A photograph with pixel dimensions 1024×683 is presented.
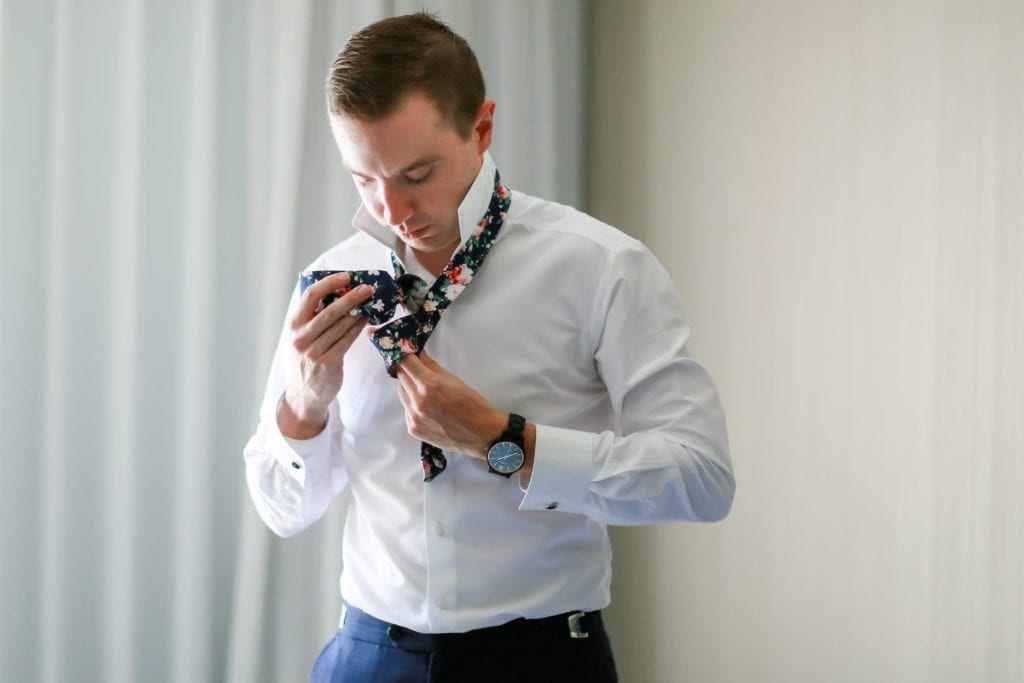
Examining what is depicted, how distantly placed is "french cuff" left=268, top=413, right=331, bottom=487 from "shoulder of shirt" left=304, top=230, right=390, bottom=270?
30 centimetres

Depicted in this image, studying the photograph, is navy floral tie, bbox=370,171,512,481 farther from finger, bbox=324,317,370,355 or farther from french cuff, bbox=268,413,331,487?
french cuff, bbox=268,413,331,487

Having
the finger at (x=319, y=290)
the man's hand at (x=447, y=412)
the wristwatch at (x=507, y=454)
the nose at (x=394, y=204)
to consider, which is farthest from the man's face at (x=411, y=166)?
the wristwatch at (x=507, y=454)

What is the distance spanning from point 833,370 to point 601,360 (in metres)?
0.88

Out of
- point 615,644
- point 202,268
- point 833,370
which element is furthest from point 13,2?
point 615,644

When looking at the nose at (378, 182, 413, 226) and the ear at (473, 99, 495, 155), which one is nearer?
the nose at (378, 182, 413, 226)

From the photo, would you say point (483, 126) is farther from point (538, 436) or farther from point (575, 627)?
point (575, 627)

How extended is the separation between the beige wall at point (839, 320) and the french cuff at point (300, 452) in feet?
3.88

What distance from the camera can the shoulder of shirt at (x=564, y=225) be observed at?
1.63 metres

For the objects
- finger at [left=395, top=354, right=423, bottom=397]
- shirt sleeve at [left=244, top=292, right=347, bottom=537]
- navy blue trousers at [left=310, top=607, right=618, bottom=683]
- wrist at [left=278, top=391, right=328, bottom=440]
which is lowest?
navy blue trousers at [left=310, top=607, right=618, bottom=683]

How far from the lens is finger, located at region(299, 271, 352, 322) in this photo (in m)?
1.51

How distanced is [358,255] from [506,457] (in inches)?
20.3

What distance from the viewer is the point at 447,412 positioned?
1.45 meters

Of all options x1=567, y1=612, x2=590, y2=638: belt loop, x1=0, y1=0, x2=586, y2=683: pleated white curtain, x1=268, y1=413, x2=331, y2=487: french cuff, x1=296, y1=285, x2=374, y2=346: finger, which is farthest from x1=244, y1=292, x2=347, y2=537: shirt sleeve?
x1=0, y1=0, x2=586, y2=683: pleated white curtain

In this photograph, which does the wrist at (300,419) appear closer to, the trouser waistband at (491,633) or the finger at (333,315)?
the finger at (333,315)
